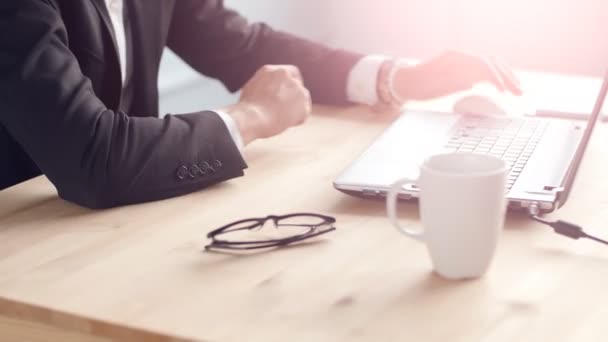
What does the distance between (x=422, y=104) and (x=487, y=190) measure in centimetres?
78

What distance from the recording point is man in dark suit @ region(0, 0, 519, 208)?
1.13m

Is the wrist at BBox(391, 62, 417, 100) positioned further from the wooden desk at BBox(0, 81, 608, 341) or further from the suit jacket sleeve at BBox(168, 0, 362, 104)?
the wooden desk at BBox(0, 81, 608, 341)

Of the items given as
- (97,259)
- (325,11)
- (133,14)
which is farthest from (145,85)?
(325,11)

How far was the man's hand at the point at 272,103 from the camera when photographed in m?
1.31

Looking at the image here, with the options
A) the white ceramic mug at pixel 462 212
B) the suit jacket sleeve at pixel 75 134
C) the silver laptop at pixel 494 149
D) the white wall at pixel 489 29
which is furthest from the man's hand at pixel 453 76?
the white wall at pixel 489 29

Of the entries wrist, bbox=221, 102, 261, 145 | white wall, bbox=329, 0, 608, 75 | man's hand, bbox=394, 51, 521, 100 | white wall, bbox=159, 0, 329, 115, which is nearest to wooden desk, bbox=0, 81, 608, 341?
wrist, bbox=221, 102, 261, 145

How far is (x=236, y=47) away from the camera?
1.71 metres

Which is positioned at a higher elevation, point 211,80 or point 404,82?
point 404,82

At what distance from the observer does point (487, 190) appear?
83 centimetres

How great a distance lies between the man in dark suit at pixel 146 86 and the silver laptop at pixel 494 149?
161 mm

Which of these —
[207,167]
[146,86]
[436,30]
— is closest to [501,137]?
[207,167]

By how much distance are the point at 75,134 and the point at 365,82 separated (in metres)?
0.63

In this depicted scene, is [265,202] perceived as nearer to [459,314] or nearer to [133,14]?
[459,314]

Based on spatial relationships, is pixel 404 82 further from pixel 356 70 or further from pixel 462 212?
pixel 462 212
